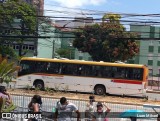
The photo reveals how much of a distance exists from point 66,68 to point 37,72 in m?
2.33

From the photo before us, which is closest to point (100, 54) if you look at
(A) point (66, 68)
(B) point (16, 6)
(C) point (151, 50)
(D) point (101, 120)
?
(B) point (16, 6)

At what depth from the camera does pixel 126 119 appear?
38.0ft

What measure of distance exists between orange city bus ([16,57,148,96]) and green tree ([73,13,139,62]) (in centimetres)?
1943

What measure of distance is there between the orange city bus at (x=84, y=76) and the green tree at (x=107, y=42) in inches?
765

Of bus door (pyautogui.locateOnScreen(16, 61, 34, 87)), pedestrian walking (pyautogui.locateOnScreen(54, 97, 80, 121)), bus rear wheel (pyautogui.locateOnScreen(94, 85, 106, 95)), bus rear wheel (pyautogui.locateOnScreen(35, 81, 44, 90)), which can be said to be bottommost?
pedestrian walking (pyautogui.locateOnScreen(54, 97, 80, 121))

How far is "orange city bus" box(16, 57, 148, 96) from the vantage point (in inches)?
1248

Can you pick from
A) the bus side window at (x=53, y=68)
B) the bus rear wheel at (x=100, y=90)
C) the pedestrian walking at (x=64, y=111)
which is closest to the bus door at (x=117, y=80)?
the bus rear wheel at (x=100, y=90)

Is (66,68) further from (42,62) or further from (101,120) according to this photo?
(101,120)

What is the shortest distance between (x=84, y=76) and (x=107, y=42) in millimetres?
20953

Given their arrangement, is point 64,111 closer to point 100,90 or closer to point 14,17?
point 100,90

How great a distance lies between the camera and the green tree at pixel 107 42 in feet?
174

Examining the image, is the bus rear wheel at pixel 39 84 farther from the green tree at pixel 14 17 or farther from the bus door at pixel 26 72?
the green tree at pixel 14 17

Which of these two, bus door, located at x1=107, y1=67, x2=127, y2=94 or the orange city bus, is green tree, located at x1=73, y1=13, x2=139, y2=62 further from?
bus door, located at x1=107, y1=67, x2=127, y2=94

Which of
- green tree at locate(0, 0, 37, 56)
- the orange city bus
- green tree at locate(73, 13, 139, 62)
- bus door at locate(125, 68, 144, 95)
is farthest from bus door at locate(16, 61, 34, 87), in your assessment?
green tree at locate(73, 13, 139, 62)
